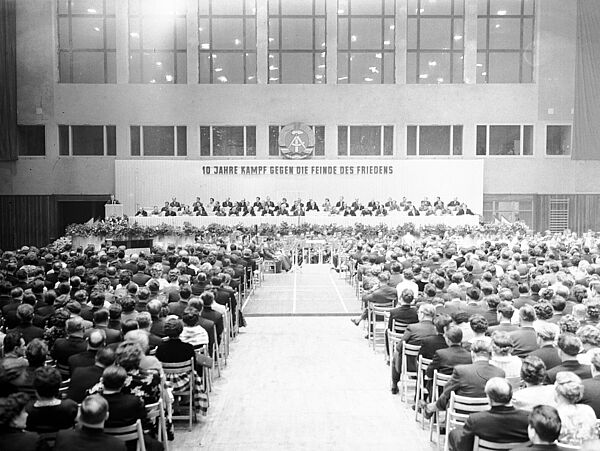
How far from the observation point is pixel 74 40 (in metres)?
31.0

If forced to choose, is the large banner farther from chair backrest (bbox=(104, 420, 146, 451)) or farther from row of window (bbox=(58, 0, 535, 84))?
chair backrest (bbox=(104, 420, 146, 451))

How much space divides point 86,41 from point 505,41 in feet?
66.7

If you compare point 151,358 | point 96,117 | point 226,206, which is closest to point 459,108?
point 226,206

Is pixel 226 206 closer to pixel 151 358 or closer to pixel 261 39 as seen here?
pixel 261 39

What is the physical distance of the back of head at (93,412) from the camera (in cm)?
427

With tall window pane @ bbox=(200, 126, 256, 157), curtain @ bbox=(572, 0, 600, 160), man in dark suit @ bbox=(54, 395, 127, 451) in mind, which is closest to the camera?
man in dark suit @ bbox=(54, 395, 127, 451)

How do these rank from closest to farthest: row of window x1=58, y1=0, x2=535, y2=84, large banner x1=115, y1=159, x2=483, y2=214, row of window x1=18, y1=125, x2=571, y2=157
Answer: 1. large banner x1=115, y1=159, x2=483, y2=214
2. row of window x1=58, y1=0, x2=535, y2=84
3. row of window x1=18, y1=125, x2=571, y2=157

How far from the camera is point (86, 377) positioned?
18.5 ft

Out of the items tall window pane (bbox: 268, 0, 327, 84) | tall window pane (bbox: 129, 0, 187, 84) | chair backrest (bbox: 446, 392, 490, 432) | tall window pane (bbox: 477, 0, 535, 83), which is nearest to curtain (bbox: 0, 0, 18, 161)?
tall window pane (bbox: 129, 0, 187, 84)

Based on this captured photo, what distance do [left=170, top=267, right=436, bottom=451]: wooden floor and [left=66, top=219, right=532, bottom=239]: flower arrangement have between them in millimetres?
11016

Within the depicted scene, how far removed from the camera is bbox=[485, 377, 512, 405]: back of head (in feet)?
15.6

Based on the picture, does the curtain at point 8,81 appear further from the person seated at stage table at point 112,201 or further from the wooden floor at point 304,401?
the wooden floor at point 304,401

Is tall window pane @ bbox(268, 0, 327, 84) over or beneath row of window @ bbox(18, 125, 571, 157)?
over

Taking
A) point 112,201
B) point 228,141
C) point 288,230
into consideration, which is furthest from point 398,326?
point 228,141
